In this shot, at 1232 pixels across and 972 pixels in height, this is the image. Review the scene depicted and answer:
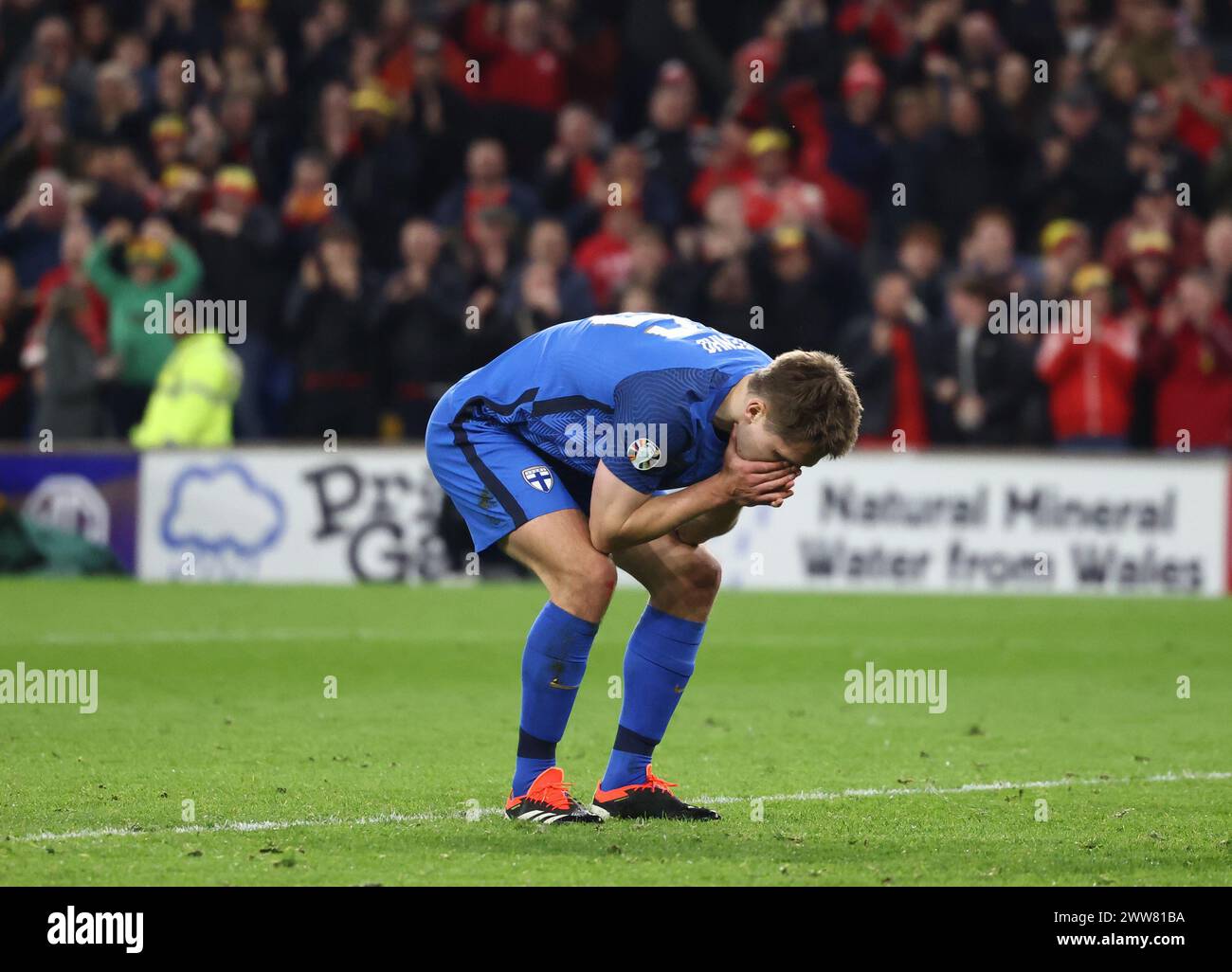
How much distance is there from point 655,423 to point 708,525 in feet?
1.69

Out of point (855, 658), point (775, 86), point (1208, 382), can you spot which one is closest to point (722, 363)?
point (855, 658)

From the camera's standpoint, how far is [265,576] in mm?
15820

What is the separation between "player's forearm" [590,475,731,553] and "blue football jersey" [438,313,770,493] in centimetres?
9

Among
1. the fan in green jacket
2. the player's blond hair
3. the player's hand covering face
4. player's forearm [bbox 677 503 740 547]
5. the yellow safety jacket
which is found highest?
the fan in green jacket

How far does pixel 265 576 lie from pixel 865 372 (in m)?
5.12

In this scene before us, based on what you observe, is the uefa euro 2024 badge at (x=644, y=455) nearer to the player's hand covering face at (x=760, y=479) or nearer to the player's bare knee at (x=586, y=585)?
the player's hand covering face at (x=760, y=479)

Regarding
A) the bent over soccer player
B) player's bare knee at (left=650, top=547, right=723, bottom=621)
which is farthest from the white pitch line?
player's bare knee at (left=650, top=547, right=723, bottom=621)

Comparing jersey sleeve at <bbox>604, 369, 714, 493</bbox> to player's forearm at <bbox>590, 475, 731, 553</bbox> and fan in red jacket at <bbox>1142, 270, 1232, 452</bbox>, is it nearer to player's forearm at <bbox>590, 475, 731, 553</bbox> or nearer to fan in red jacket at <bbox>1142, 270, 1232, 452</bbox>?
player's forearm at <bbox>590, 475, 731, 553</bbox>

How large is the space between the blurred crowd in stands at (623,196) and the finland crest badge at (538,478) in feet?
30.8

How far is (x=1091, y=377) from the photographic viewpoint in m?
16.1

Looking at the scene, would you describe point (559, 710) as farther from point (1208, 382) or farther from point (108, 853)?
point (1208, 382)

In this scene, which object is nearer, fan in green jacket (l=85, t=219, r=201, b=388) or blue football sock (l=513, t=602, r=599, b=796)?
blue football sock (l=513, t=602, r=599, b=796)

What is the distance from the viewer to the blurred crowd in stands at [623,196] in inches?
639

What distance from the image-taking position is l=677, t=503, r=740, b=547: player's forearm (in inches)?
248
